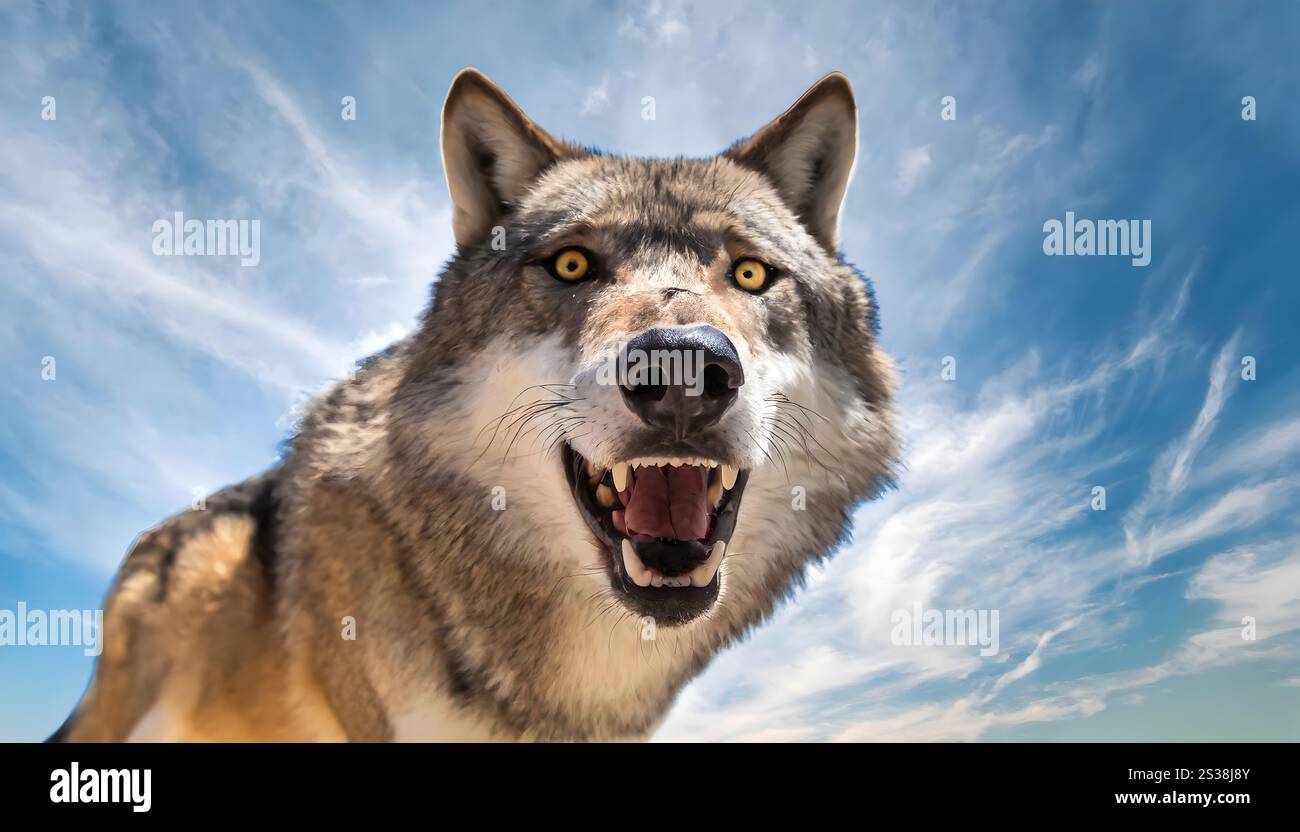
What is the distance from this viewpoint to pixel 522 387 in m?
4.41

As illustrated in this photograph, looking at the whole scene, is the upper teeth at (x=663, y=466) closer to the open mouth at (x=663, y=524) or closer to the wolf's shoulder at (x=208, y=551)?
the open mouth at (x=663, y=524)

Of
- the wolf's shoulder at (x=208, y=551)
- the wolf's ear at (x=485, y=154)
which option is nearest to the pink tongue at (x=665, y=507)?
the wolf's ear at (x=485, y=154)

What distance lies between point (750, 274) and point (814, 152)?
3.98ft

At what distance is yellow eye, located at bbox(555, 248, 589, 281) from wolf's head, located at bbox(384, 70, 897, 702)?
1cm

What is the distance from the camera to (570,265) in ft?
15.2

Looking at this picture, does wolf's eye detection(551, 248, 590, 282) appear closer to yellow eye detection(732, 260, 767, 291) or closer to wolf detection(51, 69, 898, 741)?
wolf detection(51, 69, 898, 741)

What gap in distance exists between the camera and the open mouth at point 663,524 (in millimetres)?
4047

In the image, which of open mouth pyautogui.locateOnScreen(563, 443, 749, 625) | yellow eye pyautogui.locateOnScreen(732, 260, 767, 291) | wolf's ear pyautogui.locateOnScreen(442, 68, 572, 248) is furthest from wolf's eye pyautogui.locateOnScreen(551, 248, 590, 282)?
open mouth pyautogui.locateOnScreen(563, 443, 749, 625)

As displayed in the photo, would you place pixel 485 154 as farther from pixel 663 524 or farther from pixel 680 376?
pixel 663 524

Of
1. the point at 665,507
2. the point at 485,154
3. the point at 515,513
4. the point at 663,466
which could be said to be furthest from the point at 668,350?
the point at 485,154
